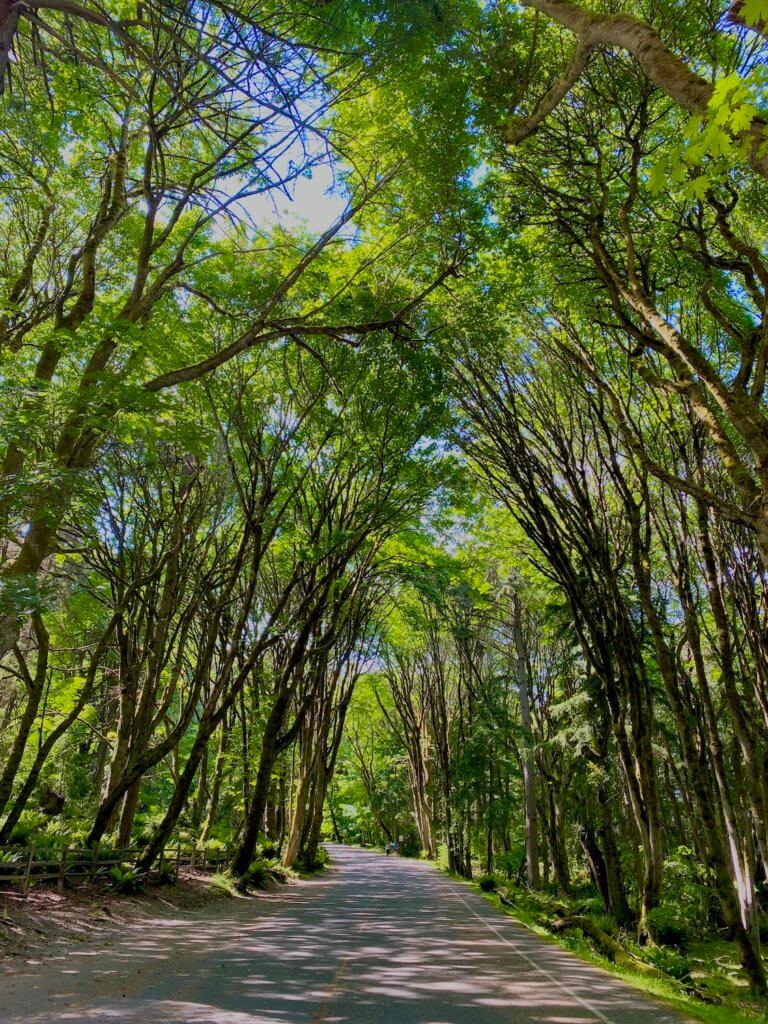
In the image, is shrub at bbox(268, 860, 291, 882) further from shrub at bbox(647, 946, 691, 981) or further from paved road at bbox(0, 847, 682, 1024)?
shrub at bbox(647, 946, 691, 981)

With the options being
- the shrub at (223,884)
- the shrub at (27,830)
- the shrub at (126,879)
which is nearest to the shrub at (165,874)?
the shrub at (126,879)

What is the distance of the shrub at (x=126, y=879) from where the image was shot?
10.1 metres

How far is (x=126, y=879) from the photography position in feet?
33.2

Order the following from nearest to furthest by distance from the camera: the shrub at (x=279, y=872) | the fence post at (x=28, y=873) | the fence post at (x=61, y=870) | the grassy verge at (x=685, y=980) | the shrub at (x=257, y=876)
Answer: the grassy verge at (x=685, y=980)
the fence post at (x=28, y=873)
the fence post at (x=61, y=870)
the shrub at (x=257, y=876)
the shrub at (x=279, y=872)

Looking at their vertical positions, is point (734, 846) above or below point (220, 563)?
below

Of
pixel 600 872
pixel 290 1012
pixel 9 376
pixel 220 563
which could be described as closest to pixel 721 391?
pixel 290 1012

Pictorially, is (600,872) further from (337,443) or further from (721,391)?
(721,391)

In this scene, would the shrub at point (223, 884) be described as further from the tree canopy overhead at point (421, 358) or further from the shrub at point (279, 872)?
the shrub at point (279, 872)

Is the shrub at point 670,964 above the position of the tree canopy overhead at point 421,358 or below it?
below

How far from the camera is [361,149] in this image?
8.38 metres

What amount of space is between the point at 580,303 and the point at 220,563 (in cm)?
960

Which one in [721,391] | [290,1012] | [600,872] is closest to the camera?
[721,391]

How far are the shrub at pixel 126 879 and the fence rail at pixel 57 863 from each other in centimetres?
14

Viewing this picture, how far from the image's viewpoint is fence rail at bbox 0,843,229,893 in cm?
811
